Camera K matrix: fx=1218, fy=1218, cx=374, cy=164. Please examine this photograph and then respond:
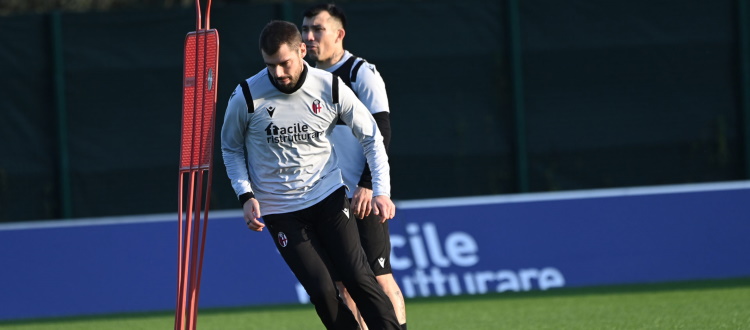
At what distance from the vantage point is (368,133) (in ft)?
18.7

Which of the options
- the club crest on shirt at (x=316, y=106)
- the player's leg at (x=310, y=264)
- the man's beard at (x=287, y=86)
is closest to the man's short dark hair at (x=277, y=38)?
the man's beard at (x=287, y=86)

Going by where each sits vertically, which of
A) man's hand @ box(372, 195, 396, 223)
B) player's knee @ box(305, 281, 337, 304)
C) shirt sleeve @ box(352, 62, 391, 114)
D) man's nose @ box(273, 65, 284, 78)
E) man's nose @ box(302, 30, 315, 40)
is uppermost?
man's nose @ box(302, 30, 315, 40)

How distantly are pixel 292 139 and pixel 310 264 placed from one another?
0.58 metres

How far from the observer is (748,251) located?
410 inches

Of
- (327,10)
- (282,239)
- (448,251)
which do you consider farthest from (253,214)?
(448,251)

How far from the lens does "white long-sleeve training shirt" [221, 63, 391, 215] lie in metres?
5.54

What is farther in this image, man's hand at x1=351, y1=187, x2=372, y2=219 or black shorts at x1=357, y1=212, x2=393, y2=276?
black shorts at x1=357, y1=212, x2=393, y2=276

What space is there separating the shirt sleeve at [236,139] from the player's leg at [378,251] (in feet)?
2.67

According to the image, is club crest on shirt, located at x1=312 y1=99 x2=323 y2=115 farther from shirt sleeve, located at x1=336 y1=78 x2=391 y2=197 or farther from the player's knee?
the player's knee

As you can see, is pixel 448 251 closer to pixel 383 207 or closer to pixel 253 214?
pixel 383 207

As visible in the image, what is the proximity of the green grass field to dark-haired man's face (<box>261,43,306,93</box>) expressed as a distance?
3058 mm

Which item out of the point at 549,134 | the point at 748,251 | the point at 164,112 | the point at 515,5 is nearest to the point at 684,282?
the point at 748,251

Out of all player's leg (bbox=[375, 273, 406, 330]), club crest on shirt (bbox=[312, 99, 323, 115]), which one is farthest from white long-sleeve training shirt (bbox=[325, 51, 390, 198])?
club crest on shirt (bbox=[312, 99, 323, 115])

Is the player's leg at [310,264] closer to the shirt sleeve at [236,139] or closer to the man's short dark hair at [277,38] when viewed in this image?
the shirt sleeve at [236,139]
